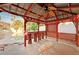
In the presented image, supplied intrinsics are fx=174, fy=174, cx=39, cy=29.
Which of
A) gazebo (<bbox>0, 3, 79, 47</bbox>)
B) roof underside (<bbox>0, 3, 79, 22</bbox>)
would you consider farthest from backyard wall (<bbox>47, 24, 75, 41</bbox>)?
roof underside (<bbox>0, 3, 79, 22</bbox>)

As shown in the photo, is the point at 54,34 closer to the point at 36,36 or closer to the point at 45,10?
the point at 36,36

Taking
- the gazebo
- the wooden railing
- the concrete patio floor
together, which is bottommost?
the concrete patio floor

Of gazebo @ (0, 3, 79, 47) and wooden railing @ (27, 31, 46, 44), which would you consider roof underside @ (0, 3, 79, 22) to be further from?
wooden railing @ (27, 31, 46, 44)

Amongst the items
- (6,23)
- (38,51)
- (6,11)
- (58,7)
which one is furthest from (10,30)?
(58,7)

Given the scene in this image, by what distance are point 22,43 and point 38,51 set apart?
26 cm

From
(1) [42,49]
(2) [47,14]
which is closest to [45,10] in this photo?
(2) [47,14]

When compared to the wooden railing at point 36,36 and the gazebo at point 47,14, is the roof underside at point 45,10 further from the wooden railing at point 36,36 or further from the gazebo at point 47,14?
the wooden railing at point 36,36

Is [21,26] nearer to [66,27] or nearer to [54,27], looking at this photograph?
[54,27]

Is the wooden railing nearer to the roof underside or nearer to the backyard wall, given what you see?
the backyard wall

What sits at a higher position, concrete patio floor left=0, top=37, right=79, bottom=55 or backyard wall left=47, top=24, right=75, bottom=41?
backyard wall left=47, top=24, right=75, bottom=41

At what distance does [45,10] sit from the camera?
2.50 meters

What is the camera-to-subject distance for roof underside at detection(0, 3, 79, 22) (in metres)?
2.44

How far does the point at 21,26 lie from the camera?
8.26 ft
